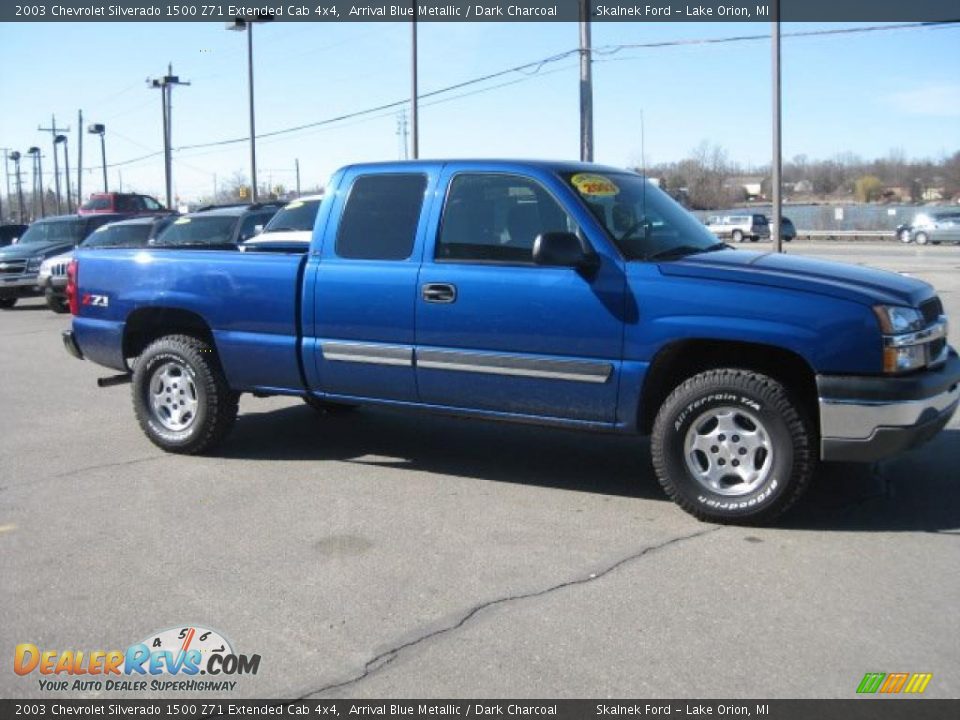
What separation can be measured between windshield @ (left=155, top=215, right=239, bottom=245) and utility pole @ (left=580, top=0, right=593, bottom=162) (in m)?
8.43

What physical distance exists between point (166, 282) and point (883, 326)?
458 cm

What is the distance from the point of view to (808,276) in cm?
530

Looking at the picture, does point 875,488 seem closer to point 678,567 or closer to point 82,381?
point 678,567

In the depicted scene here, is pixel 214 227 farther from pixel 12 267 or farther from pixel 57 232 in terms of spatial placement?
pixel 57 232

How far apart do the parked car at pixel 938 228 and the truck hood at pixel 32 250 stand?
4295 centimetres

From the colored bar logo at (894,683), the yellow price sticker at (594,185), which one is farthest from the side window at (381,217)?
the colored bar logo at (894,683)

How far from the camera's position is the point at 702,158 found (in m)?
11.9

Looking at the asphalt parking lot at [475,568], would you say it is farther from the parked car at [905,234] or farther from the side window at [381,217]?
the parked car at [905,234]

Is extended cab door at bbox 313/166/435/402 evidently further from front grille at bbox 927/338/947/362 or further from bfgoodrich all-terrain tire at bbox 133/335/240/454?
front grille at bbox 927/338/947/362

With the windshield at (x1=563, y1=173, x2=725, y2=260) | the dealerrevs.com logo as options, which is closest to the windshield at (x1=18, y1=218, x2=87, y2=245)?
the windshield at (x1=563, y1=173, x2=725, y2=260)

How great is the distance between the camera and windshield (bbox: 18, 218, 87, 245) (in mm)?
20766

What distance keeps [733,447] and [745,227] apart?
166 ft

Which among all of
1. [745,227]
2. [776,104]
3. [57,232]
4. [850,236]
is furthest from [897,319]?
[850,236]
